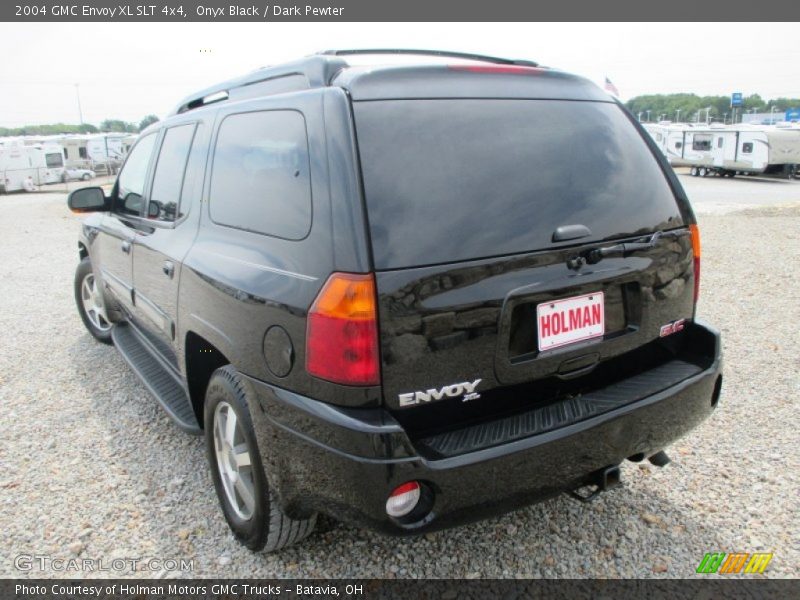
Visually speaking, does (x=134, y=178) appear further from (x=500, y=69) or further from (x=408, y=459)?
(x=408, y=459)

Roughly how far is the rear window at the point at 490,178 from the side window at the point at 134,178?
7.92 feet

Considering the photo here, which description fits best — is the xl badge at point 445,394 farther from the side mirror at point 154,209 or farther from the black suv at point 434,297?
the side mirror at point 154,209

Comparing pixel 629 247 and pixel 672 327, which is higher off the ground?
pixel 629 247

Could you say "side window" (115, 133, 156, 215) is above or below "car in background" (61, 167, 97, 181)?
above

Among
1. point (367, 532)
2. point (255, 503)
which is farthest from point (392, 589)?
point (255, 503)

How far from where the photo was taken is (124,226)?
3.96m

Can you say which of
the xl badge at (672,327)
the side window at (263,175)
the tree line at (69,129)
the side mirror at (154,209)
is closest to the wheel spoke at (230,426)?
the side window at (263,175)

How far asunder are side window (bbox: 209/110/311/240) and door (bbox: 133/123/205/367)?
0.30 meters

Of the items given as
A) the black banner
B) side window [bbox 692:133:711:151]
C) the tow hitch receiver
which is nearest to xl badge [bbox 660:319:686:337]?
the tow hitch receiver

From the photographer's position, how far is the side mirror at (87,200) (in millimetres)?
4133

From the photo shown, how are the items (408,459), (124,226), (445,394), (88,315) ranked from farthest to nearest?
(88,315) < (124,226) < (445,394) < (408,459)

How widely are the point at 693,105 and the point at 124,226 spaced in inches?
5197

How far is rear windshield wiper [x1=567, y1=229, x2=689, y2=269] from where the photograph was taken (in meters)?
2.16

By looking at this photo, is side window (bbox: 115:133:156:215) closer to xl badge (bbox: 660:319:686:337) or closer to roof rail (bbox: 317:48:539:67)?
roof rail (bbox: 317:48:539:67)
